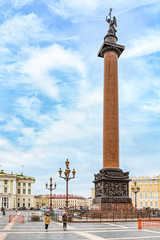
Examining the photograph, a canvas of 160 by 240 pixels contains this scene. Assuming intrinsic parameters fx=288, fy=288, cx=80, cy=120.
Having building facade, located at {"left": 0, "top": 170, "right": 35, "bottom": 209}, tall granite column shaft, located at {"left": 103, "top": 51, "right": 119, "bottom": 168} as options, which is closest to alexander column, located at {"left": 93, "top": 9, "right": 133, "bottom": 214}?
tall granite column shaft, located at {"left": 103, "top": 51, "right": 119, "bottom": 168}

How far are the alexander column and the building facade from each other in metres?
79.7

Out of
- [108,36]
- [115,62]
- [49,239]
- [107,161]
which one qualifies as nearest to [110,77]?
[115,62]

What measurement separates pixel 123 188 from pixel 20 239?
59.1ft

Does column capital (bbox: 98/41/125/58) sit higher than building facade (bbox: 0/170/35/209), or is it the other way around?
column capital (bbox: 98/41/125/58)

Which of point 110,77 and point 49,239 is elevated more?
point 110,77

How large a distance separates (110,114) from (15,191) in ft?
271

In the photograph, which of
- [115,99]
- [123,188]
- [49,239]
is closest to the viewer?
[49,239]

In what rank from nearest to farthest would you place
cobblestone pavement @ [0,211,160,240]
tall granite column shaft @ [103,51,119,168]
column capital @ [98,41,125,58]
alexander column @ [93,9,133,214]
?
cobblestone pavement @ [0,211,160,240]
alexander column @ [93,9,133,214]
tall granite column shaft @ [103,51,119,168]
column capital @ [98,41,125,58]

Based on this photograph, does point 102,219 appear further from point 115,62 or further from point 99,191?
point 115,62

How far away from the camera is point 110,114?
34.2 meters

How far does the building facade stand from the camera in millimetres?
104875

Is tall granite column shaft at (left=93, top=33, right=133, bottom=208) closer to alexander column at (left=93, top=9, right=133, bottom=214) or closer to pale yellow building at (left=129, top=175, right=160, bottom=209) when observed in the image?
alexander column at (left=93, top=9, right=133, bottom=214)

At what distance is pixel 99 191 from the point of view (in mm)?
31516

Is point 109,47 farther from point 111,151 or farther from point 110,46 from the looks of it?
point 111,151
